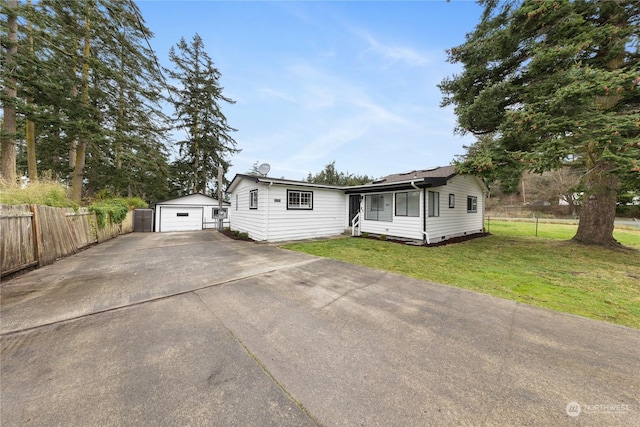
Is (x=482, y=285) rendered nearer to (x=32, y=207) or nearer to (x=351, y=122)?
(x=32, y=207)

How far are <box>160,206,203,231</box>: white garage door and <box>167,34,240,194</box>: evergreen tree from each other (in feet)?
21.0

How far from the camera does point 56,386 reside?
1.73 m

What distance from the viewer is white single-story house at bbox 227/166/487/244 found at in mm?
9094

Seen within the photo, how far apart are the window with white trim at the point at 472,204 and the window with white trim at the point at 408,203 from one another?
181 inches

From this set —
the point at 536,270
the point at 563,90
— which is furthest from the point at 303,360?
the point at 563,90

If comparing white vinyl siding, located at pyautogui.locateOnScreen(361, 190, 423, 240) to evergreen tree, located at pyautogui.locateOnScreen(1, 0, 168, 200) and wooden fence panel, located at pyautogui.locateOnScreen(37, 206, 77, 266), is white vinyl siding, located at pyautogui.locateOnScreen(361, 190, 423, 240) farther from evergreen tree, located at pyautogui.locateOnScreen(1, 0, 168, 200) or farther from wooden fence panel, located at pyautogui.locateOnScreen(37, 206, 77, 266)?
wooden fence panel, located at pyautogui.locateOnScreen(37, 206, 77, 266)

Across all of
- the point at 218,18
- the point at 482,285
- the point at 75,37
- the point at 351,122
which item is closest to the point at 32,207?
the point at 218,18

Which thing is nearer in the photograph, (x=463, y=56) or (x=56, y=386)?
(x=56, y=386)

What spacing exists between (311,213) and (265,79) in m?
8.93

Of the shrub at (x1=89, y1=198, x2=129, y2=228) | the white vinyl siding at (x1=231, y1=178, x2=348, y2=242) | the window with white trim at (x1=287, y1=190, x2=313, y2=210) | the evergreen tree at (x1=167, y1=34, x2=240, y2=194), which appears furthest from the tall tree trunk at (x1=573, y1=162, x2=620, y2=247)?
the evergreen tree at (x1=167, y1=34, x2=240, y2=194)

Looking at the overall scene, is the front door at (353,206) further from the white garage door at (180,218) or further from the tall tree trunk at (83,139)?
the tall tree trunk at (83,139)

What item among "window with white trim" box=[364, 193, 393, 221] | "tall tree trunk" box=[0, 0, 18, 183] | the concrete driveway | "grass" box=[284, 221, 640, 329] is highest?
"tall tree trunk" box=[0, 0, 18, 183]

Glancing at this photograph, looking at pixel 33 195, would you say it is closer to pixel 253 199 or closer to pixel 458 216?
pixel 253 199

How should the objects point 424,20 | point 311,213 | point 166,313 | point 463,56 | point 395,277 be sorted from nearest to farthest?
point 166,313 < point 395,277 < point 463,56 < point 424,20 < point 311,213
